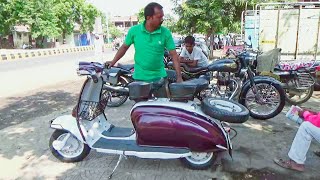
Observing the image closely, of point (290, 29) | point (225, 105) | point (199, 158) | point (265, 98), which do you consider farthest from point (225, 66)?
point (290, 29)

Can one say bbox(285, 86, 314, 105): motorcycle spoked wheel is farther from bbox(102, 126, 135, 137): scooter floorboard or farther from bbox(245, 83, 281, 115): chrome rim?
bbox(102, 126, 135, 137): scooter floorboard

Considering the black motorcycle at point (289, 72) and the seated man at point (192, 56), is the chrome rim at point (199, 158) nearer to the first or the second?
the seated man at point (192, 56)

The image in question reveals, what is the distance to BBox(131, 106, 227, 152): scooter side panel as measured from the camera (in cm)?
329

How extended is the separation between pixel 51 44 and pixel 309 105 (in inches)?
1532

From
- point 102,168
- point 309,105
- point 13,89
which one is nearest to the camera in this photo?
point 102,168

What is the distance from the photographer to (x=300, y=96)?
640 cm

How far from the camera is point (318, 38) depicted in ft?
29.1

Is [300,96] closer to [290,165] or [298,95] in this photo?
[298,95]

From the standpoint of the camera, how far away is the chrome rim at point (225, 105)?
3.50 m

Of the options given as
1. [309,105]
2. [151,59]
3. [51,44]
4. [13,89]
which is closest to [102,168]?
[151,59]

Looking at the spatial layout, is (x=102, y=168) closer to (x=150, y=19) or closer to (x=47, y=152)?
(x=47, y=152)

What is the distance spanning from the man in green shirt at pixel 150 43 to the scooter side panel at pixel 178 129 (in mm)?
524

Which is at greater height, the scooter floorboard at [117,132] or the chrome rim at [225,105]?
the chrome rim at [225,105]

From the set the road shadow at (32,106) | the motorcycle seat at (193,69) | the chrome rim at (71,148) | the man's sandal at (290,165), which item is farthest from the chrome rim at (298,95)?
the road shadow at (32,106)
